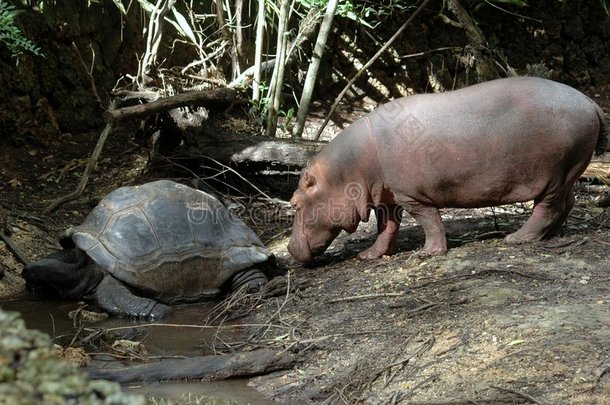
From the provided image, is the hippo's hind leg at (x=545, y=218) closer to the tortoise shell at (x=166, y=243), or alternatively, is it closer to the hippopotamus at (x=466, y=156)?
the hippopotamus at (x=466, y=156)

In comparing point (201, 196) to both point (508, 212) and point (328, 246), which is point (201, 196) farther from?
point (508, 212)

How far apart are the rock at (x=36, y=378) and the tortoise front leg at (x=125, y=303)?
4005mm

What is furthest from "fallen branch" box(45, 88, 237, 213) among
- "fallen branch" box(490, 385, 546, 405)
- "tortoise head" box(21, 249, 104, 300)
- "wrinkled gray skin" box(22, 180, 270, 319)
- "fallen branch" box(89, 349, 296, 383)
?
"fallen branch" box(490, 385, 546, 405)

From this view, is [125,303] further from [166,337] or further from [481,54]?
[481,54]

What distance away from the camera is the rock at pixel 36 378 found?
136 cm

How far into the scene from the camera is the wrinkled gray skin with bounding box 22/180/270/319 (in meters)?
5.62

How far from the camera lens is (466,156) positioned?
5500 millimetres

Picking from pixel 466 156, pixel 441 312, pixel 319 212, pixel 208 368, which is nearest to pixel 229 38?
pixel 319 212

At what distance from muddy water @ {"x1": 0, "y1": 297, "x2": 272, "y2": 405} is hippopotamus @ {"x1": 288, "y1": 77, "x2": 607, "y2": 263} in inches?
56.4

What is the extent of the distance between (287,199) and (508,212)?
2.14 m

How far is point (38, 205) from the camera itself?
285 inches

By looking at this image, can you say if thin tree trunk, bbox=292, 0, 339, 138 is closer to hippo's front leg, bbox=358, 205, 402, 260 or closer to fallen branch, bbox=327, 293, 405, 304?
hippo's front leg, bbox=358, 205, 402, 260

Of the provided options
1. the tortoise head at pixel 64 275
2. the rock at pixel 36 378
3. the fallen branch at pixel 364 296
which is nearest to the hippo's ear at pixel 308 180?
the fallen branch at pixel 364 296

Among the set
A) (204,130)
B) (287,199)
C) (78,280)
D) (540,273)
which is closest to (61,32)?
(204,130)
